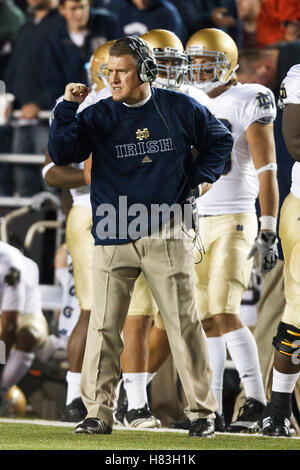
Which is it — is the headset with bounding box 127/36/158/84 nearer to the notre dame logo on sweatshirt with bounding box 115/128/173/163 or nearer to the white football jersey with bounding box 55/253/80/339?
the notre dame logo on sweatshirt with bounding box 115/128/173/163

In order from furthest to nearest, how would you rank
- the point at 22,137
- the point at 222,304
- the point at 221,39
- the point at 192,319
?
the point at 22,137 → the point at 221,39 → the point at 222,304 → the point at 192,319

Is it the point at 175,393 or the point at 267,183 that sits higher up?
the point at 267,183

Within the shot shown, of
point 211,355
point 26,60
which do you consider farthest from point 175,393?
point 26,60

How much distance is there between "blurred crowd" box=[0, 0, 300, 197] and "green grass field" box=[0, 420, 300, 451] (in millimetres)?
2957

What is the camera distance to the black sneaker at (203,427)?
409 cm

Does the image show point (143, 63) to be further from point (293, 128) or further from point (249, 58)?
point (249, 58)

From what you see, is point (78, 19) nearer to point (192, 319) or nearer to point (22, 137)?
point (22, 137)

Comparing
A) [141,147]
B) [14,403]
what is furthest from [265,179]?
[14,403]

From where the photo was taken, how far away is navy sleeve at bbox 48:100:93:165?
3.98 metres

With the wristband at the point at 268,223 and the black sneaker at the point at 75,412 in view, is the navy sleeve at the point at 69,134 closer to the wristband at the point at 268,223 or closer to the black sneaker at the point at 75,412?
the wristband at the point at 268,223

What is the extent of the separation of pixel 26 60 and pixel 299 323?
4049 millimetres

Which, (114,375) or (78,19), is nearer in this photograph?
(114,375)

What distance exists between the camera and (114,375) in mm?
4133
